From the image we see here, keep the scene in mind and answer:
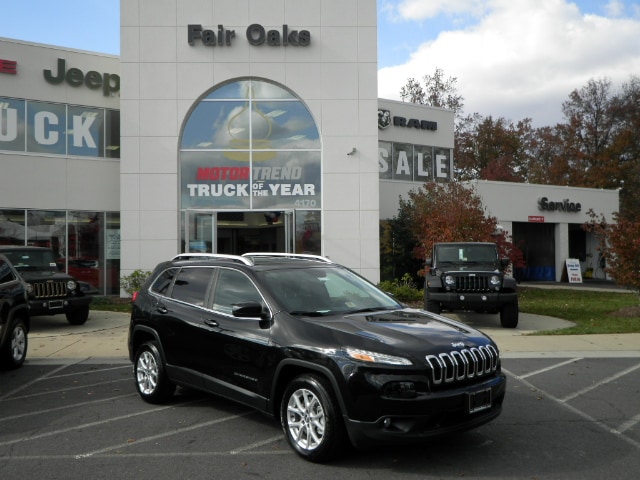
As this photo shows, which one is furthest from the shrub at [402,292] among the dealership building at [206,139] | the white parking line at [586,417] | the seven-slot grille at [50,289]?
the white parking line at [586,417]

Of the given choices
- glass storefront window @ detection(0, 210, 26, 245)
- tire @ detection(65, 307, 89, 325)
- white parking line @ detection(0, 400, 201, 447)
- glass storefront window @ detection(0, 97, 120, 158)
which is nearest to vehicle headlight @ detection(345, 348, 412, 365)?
white parking line @ detection(0, 400, 201, 447)

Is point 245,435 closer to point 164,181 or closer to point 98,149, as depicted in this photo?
point 164,181

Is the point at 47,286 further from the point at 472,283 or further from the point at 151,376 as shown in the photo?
the point at 472,283

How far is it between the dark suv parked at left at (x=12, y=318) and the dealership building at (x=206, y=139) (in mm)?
10267

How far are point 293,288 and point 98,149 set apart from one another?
16910 mm

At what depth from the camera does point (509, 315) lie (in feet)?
43.5

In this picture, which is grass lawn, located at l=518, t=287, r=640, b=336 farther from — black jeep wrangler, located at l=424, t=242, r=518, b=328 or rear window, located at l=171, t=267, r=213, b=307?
rear window, located at l=171, t=267, r=213, b=307

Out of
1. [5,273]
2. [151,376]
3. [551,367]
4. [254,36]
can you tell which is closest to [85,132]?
[254,36]

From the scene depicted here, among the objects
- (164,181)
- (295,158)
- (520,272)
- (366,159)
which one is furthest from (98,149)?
(520,272)

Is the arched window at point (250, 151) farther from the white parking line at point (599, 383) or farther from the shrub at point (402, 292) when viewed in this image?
the white parking line at point (599, 383)

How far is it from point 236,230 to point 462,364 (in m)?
15.9

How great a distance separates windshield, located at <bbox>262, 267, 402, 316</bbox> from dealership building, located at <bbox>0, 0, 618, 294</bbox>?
13.2 meters

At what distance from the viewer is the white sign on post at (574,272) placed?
31.2 m

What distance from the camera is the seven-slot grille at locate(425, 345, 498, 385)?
476cm
